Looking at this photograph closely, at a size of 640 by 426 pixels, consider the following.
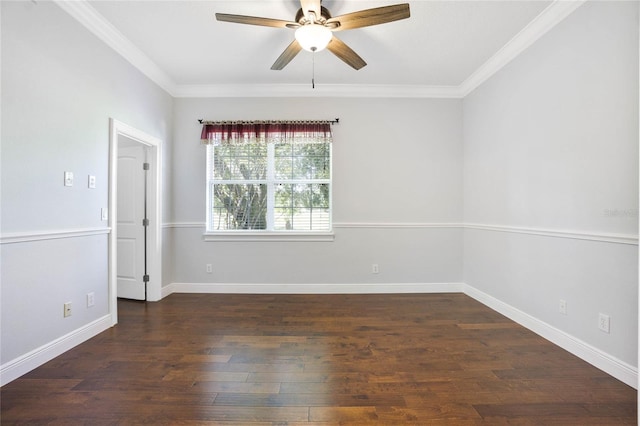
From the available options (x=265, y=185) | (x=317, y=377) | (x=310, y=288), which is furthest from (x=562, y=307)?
(x=265, y=185)

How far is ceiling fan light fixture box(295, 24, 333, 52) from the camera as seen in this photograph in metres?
2.07

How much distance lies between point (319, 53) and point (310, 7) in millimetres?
1046

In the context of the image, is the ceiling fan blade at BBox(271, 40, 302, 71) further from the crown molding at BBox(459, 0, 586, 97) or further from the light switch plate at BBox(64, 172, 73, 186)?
the crown molding at BBox(459, 0, 586, 97)

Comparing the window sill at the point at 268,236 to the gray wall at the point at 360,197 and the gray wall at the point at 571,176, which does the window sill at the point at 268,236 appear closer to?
the gray wall at the point at 360,197

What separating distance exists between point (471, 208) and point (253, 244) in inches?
112

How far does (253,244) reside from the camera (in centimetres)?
386

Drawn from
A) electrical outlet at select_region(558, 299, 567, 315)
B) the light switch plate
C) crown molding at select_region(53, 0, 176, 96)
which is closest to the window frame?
crown molding at select_region(53, 0, 176, 96)

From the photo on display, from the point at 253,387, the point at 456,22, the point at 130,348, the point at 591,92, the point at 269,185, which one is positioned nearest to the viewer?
the point at 253,387

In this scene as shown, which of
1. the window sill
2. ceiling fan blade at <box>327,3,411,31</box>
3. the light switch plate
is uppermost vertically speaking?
ceiling fan blade at <box>327,3,411,31</box>

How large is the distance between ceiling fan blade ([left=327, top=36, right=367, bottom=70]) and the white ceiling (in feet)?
0.96

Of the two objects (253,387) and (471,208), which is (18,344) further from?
(471,208)

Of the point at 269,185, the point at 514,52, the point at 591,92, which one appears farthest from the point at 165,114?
the point at 591,92

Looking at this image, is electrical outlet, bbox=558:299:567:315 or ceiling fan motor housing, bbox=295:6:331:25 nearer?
ceiling fan motor housing, bbox=295:6:331:25

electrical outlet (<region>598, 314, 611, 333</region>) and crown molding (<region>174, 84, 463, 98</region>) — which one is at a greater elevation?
crown molding (<region>174, 84, 463, 98</region>)
